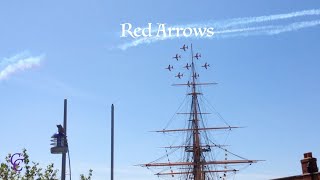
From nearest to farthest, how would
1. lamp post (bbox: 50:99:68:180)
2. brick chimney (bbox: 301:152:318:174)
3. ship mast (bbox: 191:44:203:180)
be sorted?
lamp post (bbox: 50:99:68:180), brick chimney (bbox: 301:152:318:174), ship mast (bbox: 191:44:203:180)

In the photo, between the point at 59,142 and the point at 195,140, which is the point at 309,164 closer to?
the point at 59,142

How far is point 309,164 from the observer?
106ft

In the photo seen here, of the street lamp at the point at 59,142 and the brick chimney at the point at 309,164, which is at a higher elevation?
the street lamp at the point at 59,142

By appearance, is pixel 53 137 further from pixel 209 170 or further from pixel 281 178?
pixel 209 170

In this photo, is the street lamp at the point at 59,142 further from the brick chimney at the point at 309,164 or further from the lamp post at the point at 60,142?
the brick chimney at the point at 309,164

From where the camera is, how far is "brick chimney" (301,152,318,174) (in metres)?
32.1

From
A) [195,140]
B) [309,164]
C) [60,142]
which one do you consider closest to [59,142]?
[60,142]

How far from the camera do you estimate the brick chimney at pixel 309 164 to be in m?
32.1

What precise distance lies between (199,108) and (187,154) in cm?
808

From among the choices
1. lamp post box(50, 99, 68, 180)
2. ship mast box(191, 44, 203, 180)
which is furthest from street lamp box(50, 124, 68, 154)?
ship mast box(191, 44, 203, 180)

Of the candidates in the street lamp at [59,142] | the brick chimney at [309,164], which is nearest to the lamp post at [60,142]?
the street lamp at [59,142]

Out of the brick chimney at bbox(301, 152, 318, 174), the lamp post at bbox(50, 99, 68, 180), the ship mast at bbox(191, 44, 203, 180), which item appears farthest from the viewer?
the ship mast at bbox(191, 44, 203, 180)

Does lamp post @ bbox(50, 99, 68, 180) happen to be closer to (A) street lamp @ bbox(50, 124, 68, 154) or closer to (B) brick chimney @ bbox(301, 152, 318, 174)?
(A) street lamp @ bbox(50, 124, 68, 154)

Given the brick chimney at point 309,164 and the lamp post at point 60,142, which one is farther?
the brick chimney at point 309,164
